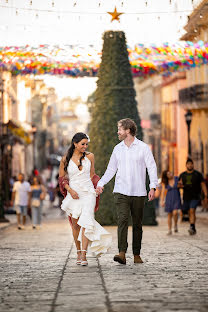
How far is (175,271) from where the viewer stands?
10.2 metres

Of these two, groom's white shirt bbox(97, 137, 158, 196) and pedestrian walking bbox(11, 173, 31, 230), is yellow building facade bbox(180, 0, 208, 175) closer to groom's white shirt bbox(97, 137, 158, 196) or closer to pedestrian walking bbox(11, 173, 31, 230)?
pedestrian walking bbox(11, 173, 31, 230)

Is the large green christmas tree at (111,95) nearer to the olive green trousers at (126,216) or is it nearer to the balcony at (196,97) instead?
the olive green trousers at (126,216)

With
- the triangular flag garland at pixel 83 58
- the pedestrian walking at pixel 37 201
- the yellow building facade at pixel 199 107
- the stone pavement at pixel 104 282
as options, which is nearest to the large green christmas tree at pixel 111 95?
the triangular flag garland at pixel 83 58

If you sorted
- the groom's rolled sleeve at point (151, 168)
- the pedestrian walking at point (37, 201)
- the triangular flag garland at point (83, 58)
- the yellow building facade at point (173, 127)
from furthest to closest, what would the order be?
the yellow building facade at point (173, 127)
the pedestrian walking at point (37, 201)
the triangular flag garland at point (83, 58)
the groom's rolled sleeve at point (151, 168)

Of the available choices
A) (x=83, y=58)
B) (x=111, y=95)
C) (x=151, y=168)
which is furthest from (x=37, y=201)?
(x=151, y=168)

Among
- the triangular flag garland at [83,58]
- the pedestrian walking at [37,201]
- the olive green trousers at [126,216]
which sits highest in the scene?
the triangular flag garland at [83,58]

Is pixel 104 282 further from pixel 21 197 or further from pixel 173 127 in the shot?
pixel 173 127

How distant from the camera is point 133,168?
1129 cm

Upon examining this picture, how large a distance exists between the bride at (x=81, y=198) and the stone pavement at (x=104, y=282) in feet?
1.01

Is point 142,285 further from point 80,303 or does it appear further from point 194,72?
point 194,72

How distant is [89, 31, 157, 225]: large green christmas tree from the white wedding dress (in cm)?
1331

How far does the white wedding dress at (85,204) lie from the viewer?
37.3 feet

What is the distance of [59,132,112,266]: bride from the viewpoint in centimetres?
1134

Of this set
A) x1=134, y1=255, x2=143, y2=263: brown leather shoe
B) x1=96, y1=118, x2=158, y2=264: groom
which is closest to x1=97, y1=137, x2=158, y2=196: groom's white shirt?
x1=96, y1=118, x2=158, y2=264: groom
